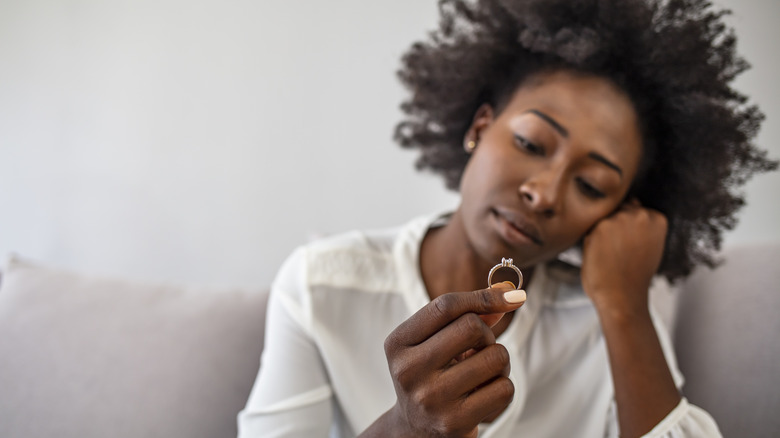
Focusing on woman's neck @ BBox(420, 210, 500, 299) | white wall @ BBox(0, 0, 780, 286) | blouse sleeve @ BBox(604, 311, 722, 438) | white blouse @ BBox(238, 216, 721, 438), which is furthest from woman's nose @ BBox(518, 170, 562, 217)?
white wall @ BBox(0, 0, 780, 286)

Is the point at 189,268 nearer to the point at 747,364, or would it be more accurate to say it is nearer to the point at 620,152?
the point at 620,152

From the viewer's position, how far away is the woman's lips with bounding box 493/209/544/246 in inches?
32.9

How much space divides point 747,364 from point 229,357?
0.99 m

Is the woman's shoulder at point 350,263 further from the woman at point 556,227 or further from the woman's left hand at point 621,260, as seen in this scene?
the woman's left hand at point 621,260

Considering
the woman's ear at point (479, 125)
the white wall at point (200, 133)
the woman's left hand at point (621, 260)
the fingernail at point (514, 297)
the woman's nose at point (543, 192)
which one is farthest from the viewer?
the white wall at point (200, 133)

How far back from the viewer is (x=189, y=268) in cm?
164

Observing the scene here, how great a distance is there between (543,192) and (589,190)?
0.13 m

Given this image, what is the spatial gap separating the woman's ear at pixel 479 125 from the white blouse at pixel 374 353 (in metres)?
0.15

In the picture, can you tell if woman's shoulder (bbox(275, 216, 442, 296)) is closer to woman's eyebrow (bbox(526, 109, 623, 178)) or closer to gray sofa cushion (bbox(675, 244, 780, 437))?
woman's eyebrow (bbox(526, 109, 623, 178))

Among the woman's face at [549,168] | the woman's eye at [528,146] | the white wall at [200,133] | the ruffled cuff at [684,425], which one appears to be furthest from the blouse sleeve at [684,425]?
the white wall at [200,133]

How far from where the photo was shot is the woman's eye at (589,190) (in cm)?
89

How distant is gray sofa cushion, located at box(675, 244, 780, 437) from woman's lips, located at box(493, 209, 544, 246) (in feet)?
2.03

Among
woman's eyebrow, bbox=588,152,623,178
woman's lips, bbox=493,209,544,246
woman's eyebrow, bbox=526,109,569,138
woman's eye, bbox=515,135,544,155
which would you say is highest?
woman's eyebrow, bbox=526,109,569,138

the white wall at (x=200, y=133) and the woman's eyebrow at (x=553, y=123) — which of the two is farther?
the white wall at (x=200, y=133)
